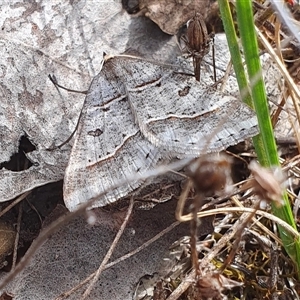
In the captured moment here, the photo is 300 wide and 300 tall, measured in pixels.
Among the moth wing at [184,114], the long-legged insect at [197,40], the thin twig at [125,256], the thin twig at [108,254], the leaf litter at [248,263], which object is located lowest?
the leaf litter at [248,263]

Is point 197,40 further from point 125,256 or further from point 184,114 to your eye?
point 125,256

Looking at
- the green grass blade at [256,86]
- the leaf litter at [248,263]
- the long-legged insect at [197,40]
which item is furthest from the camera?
the long-legged insect at [197,40]

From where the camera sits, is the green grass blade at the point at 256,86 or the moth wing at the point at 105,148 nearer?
the green grass blade at the point at 256,86

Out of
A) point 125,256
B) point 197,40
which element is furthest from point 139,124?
point 125,256

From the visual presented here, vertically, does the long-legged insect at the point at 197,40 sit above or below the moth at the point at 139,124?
above

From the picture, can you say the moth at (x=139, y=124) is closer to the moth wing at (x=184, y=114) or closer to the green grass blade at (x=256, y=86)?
the moth wing at (x=184, y=114)

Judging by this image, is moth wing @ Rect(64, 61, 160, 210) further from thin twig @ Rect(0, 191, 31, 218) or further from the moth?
thin twig @ Rect(0, 191, 31, 218)

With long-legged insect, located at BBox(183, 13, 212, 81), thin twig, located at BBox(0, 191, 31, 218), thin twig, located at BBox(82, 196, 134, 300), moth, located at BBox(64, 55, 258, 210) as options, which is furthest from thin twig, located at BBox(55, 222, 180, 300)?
long-legged insect, located at BBox(183, 13, 212, 81)

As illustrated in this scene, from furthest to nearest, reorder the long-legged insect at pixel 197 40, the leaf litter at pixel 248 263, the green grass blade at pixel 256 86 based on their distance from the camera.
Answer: the long-legged insect at pixel 197 40 → the leaf litter at pixel 248 263 → the green grass blade at pixel 256 86

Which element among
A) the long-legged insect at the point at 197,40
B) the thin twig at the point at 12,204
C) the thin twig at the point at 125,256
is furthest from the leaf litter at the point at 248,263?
the long-legged insect at the point at 197,40
